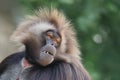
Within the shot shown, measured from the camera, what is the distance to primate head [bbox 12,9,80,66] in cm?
523

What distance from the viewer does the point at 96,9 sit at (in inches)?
331

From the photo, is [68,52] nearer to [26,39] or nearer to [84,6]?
[26,39]

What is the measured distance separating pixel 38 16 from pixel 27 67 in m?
0.44

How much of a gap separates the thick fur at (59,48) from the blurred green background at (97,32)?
275cm

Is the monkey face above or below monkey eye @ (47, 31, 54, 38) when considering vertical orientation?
below

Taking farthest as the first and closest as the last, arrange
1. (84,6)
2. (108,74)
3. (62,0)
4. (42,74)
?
(108,74), (84,6), (62,0), (42,74)

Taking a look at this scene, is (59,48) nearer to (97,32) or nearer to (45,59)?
(45,59)

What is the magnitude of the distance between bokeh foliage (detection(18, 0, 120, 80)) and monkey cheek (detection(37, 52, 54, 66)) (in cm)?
307

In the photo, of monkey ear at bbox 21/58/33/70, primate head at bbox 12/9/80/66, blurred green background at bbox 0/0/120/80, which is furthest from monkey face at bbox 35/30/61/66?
blurred green background at bbox 0/0/120/80

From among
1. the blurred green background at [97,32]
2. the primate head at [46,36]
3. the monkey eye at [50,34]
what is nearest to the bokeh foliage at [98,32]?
the blurred green background at [97,32]

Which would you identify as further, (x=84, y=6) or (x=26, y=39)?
(x=84, y=6)

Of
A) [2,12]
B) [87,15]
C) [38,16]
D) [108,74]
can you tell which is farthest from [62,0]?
[38,16]

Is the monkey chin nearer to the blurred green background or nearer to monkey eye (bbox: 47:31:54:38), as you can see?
monkey eye (bbox: 47:31:54:38)

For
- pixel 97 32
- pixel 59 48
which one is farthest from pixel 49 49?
pixel 97 32
